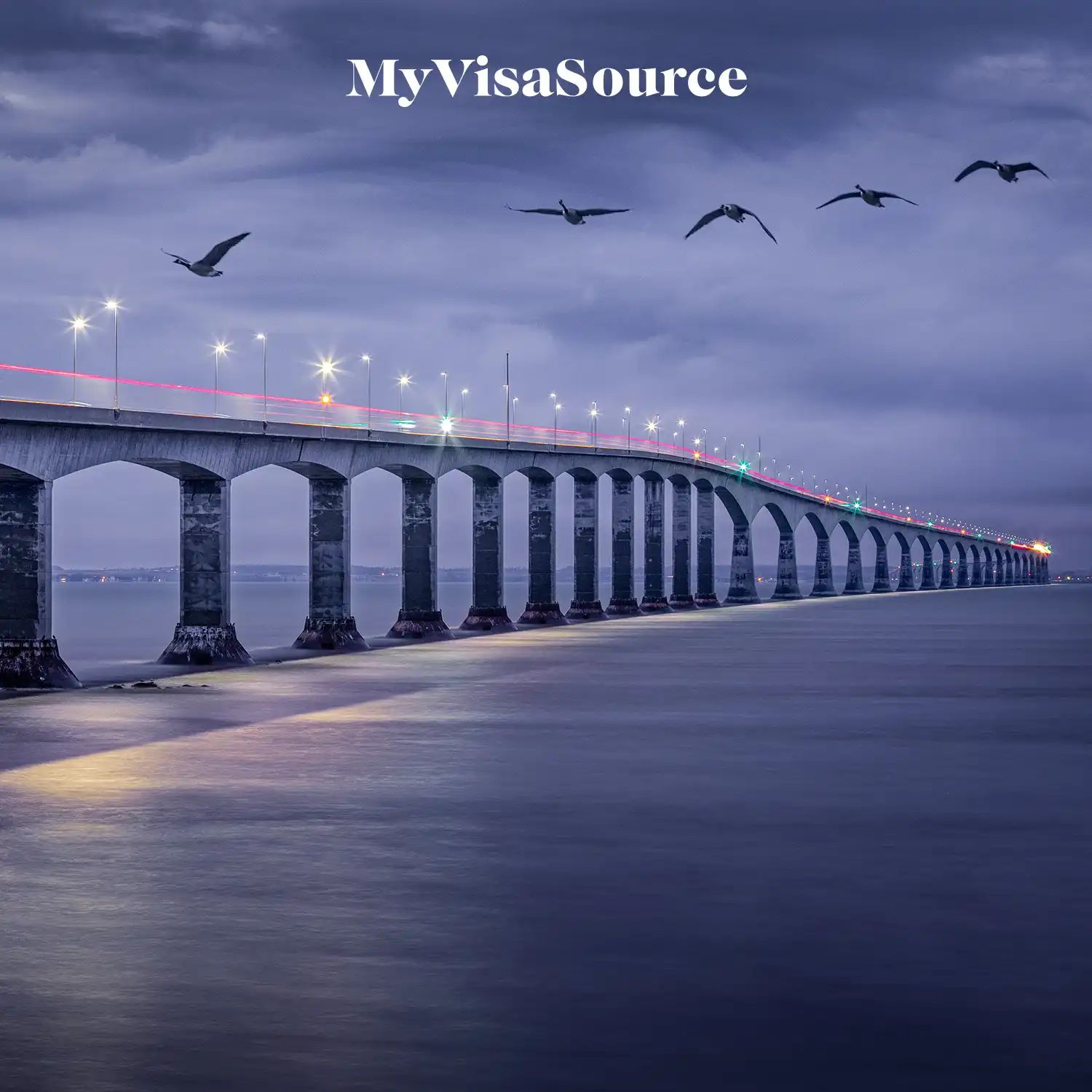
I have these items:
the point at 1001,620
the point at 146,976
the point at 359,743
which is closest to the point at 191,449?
the point at 359,743

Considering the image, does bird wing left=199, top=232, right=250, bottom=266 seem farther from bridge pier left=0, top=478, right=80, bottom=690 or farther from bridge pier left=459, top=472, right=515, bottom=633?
bridge pier left=459, top=472, right=515, bottom=633

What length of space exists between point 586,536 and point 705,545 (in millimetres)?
38768

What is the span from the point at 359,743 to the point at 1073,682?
25.5 meters

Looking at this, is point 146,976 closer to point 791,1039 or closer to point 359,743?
point 791,1039

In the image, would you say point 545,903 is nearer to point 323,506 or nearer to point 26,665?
point 26,665

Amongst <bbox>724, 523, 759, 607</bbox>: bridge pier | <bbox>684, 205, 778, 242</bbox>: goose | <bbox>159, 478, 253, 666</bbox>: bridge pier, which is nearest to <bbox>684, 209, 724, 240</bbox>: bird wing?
<bbox>684, 205, 778, 242</bbox>: goose

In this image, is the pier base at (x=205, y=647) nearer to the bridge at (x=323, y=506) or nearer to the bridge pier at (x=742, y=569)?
the bridge at (x=323, y=506)

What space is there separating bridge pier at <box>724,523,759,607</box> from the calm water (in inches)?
4648

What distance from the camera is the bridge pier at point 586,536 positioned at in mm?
103250

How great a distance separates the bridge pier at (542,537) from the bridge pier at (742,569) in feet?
183

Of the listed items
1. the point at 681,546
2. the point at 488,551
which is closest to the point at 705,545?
the point at 681,546

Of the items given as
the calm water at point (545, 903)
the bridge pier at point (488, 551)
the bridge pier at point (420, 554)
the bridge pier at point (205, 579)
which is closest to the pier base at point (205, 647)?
the bridge pier at point (205, 579)

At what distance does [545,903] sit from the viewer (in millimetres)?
14703

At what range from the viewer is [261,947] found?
12.8m
